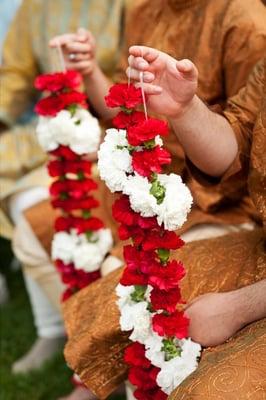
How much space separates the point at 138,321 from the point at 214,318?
0.50 ft

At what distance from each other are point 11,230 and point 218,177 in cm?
107

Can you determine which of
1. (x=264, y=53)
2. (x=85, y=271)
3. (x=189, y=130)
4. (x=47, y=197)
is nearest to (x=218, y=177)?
(x=189, y=130)

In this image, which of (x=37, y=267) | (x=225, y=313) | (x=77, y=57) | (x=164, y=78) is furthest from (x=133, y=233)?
(x=37, y=267)

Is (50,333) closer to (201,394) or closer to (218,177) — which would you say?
(218,177)

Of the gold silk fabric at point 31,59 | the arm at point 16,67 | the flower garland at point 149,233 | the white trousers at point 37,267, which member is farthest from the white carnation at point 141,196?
the arm at point 16,67

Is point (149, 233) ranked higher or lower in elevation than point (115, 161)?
lower

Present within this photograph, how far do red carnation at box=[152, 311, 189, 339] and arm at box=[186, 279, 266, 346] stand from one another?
36 mm

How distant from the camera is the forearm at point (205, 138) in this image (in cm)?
176

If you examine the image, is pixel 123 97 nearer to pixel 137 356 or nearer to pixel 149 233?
pixel 149 233

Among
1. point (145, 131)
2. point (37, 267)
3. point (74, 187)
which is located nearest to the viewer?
point (145, 131)

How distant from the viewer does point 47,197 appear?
267 cm

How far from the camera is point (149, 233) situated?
61.9 inches

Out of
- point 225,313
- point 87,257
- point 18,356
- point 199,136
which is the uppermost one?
point 199,136

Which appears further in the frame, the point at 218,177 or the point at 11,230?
the point at 11,230
